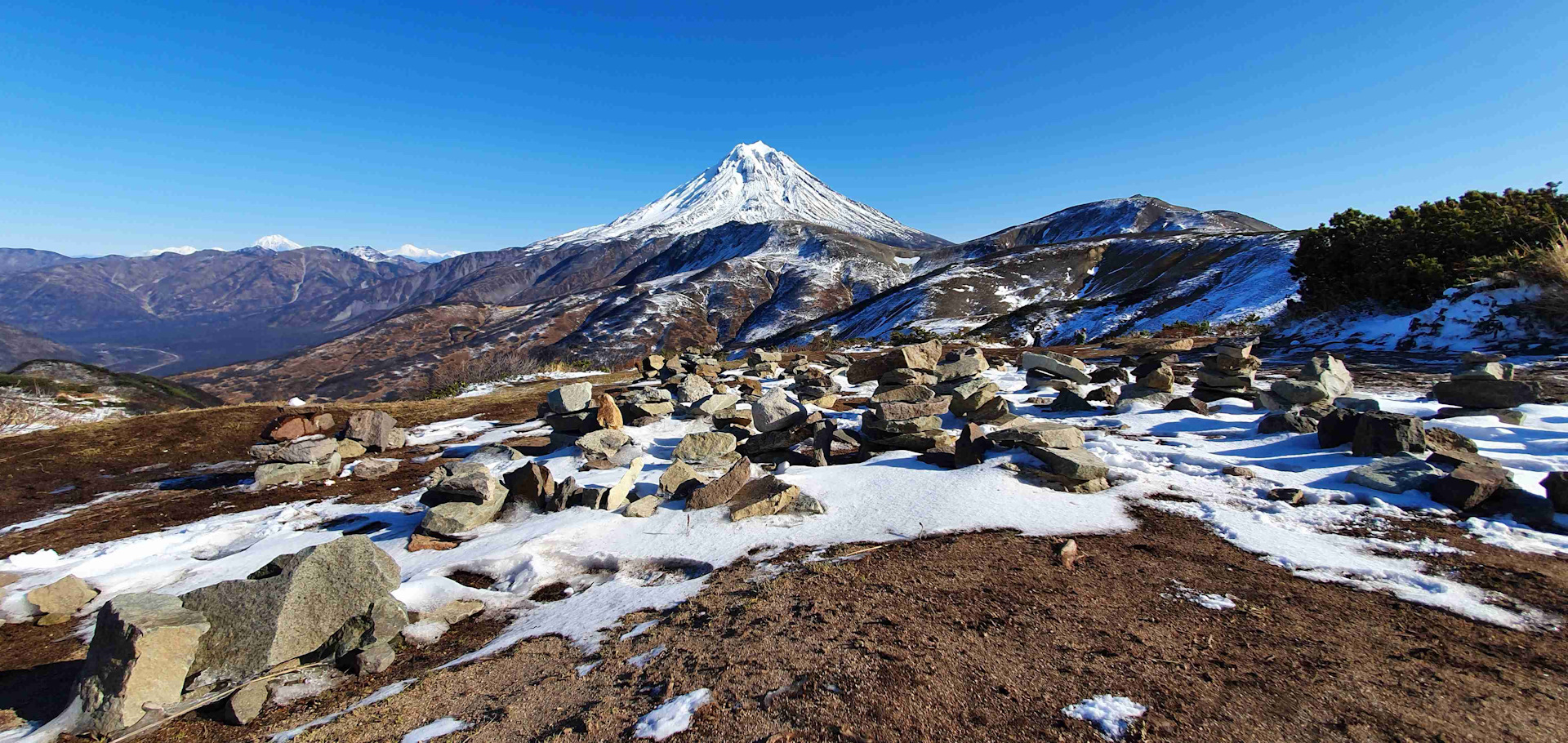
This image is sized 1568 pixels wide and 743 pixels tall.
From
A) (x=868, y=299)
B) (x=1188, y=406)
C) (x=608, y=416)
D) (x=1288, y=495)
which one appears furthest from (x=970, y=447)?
(x=868, y=299)

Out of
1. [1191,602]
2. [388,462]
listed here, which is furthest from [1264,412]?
[388,462]

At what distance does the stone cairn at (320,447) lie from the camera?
1004 centimetres

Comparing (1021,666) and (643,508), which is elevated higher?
(1021,666)

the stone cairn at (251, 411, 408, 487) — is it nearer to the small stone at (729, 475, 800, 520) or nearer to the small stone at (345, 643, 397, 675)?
the small stone at (345, 643, 397, 675)

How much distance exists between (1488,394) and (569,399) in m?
14.4

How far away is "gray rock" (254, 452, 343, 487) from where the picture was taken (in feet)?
32.4

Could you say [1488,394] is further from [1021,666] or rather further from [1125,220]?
[1125,220]

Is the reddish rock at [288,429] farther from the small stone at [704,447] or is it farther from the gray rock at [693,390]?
the small stone at [704,447]

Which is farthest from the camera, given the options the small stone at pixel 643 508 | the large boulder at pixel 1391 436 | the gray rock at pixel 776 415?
the gray rock at pixel 776 415

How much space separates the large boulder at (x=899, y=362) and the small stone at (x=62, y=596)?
12115mm

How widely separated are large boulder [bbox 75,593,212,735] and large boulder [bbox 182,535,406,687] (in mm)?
192

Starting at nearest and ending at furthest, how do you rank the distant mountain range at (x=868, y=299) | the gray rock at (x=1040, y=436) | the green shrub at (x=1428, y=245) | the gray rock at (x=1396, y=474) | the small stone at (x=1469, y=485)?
the small stone at (x=1469, y=485) → the gray rock at (x=1396, y=474) → the gray rock at (x=1040, y=436) → the green shrub at (x=1428, y=245) → the distant mountain range at (x=868, y=299)

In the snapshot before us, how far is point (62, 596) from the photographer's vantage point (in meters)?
5.78

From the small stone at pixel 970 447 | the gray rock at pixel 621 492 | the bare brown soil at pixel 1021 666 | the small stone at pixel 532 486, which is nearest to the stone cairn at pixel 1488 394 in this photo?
the bare brown soil at pixel 1021 666
